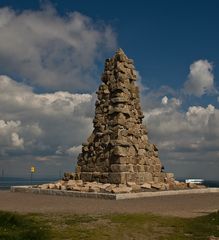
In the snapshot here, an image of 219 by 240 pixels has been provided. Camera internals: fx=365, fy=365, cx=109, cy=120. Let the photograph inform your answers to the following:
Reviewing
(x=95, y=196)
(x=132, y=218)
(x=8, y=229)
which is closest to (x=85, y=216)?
(x=132, y=218)

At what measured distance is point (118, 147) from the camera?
83.5ft

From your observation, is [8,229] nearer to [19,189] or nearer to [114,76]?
[19,189]

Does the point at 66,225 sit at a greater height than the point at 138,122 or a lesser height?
lesser

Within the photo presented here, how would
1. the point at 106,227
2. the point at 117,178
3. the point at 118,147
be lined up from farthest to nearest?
the point at 118,147, the point at 117,178, the point at 106,227

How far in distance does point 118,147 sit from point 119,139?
2.62 feet

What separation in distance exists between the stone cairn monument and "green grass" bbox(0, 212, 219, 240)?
11.0m

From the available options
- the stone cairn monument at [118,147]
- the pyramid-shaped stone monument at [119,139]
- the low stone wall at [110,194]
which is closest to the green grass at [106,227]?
the low stone wall at [110,194]

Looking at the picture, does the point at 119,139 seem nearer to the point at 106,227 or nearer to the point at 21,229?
the point at 106,227

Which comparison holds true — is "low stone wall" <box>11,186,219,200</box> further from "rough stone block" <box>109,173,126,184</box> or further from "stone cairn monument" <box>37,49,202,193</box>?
"rough stone block" <box>109,173,126,184</box>

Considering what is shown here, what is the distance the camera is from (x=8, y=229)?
32.3 feet

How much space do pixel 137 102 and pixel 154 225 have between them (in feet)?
63.0

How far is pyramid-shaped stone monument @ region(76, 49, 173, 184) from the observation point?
84.0 ft

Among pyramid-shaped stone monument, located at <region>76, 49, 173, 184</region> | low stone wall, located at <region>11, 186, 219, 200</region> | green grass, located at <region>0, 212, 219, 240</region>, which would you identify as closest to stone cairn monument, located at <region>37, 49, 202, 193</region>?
pyramid-shaped stone monument, located at <region>76, 49, 173, 184</region>

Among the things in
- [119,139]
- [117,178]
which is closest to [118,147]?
[119,139]
